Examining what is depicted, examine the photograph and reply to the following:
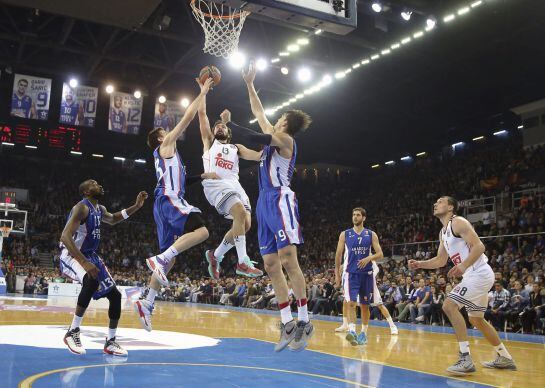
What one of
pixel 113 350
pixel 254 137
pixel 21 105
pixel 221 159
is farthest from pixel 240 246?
pixel 21 105

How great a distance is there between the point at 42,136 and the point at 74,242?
21.1 m

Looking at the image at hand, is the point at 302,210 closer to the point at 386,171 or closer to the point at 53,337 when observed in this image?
the point at 386,171

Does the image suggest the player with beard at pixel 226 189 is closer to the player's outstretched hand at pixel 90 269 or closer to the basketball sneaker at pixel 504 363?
the player's outstretched hand at pixel 90 269

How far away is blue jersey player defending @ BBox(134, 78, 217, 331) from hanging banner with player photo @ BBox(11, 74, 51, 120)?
15.5 m

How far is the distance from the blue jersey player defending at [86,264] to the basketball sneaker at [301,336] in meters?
2.15

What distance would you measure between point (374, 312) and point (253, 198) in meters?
18.9

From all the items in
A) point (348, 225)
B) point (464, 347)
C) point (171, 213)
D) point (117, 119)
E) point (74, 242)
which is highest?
point (117, 119)

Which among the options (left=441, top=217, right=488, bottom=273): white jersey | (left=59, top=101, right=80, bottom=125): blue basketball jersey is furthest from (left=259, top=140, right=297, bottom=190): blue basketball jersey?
(left=59, top=101, right=80, bottom=125): blue basketball jersey

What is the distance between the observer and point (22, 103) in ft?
64.9

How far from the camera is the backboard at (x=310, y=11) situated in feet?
20.9

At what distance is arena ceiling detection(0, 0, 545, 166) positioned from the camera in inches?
640

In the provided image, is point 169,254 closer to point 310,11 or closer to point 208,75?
point 208,75

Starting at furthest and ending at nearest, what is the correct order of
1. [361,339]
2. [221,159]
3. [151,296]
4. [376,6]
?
[376,6], [361,339], [221,159], [151,296]

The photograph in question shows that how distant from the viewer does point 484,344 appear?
955 cm
